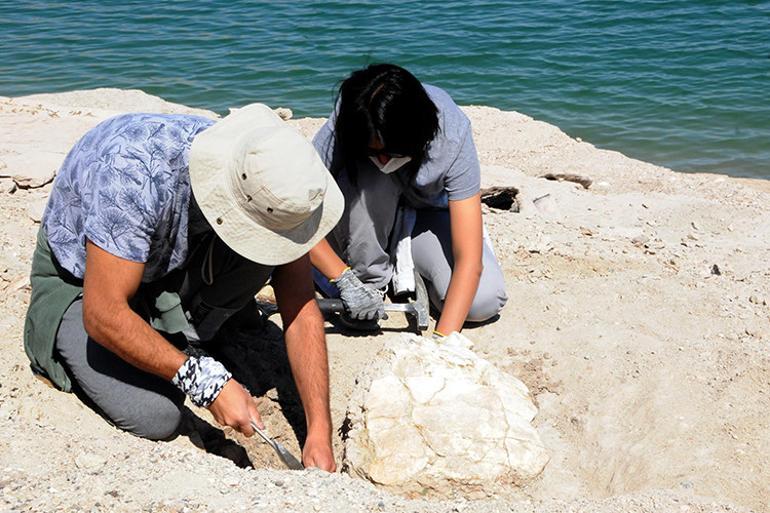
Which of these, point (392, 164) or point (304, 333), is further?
point (392, 164)

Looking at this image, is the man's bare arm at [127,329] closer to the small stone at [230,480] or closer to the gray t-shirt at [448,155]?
the small stone at [230,480]

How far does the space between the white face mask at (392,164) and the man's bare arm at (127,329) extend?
104 cm

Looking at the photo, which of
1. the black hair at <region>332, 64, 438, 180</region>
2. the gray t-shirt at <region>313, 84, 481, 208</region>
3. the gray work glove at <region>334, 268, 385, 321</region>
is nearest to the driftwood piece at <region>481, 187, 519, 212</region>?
the gray t-shirt at <region>313, 84, 481, 208</region>

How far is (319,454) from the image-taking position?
2.71 m

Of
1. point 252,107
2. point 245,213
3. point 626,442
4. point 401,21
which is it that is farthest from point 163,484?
point 401,21

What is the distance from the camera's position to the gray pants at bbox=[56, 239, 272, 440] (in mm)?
2857

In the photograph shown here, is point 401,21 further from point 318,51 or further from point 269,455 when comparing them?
point 269,455

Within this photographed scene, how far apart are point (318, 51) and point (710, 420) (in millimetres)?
7333

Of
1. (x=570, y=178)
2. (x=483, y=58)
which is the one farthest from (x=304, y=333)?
(x=483, y=58)

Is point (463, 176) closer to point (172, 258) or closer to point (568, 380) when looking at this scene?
point (568, 380)

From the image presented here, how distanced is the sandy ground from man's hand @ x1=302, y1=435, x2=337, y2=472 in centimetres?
18

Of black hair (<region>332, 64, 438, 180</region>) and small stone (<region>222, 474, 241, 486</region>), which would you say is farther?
black hair (<region>332, 64, 438, 180</region>)

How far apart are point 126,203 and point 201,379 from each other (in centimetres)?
53

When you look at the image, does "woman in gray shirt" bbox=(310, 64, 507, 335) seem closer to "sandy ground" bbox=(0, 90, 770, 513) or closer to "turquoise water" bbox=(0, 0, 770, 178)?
"sandy ground" bbox=(0, 90, 770, 513)
